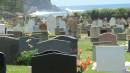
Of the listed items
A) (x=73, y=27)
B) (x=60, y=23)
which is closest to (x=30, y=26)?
(x=60, y=23)

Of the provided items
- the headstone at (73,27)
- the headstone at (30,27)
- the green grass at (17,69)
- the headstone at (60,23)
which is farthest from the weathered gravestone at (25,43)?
the headstone at (60,23)

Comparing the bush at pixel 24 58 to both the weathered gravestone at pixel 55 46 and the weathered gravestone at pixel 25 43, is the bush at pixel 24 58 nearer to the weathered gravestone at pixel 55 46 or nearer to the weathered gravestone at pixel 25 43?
the weathered gravestone at pixel 25 43

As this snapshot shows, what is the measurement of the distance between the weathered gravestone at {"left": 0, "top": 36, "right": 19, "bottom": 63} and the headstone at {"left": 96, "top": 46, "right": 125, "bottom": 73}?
10.2 feet

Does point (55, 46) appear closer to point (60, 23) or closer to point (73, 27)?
point (73, 27)

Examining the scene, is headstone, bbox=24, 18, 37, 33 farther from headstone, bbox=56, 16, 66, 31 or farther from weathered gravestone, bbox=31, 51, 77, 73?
weathered gravestone, bbox=31, 51, 77, 73

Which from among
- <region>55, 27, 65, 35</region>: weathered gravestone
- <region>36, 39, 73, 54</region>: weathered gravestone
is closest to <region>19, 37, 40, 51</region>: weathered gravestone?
<region>36, 39, 73, 54</region>: weathered gravestone

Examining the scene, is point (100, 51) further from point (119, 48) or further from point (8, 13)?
point (8, 13)

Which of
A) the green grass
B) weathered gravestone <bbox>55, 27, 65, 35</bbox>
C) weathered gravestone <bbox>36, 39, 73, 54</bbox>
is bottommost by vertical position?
the green grass

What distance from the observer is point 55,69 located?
839 cm

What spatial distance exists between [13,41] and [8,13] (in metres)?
37.6

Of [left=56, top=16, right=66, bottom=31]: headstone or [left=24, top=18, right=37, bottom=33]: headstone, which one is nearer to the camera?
[left=24, top=18, right=37, bottom=33]: headstone

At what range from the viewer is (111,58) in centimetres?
1284

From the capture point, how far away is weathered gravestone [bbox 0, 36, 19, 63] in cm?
1463

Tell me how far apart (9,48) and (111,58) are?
11.7 ft
